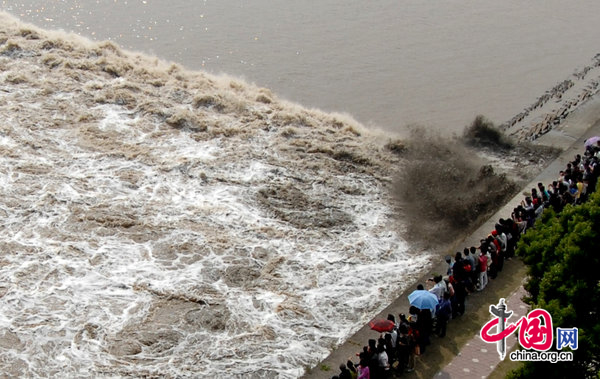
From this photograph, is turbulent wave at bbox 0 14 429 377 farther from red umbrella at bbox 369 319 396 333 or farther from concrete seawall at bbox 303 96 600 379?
red umbrella at bbox 369 319 396 333

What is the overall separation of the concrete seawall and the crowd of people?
27cm

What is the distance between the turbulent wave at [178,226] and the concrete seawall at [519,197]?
2.70ft

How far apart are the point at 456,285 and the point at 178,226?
18.1 feet

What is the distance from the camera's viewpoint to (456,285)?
436 inches

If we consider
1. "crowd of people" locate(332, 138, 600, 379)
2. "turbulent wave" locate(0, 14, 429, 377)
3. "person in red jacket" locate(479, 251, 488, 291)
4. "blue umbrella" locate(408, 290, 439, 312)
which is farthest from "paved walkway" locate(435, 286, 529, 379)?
"turbulent wave" locate(0, 14, 429, 377)

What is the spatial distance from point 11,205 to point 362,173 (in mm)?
6685

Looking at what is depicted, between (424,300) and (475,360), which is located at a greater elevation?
(424,300)

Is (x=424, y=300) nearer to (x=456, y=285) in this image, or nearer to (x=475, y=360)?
(x=456, y=285)

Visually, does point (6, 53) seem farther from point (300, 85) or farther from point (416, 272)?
point (416, 272)

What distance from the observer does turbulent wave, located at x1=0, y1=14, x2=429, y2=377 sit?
11991mm

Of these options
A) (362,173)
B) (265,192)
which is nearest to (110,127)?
(265,192)

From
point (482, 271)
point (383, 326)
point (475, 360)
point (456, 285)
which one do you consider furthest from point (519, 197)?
point (383, 326)

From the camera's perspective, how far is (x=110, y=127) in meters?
17.8

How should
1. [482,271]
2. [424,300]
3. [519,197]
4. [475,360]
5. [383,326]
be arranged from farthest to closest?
[519,197]
[482,271]
[475,360]
[424,300]
[383,326]
